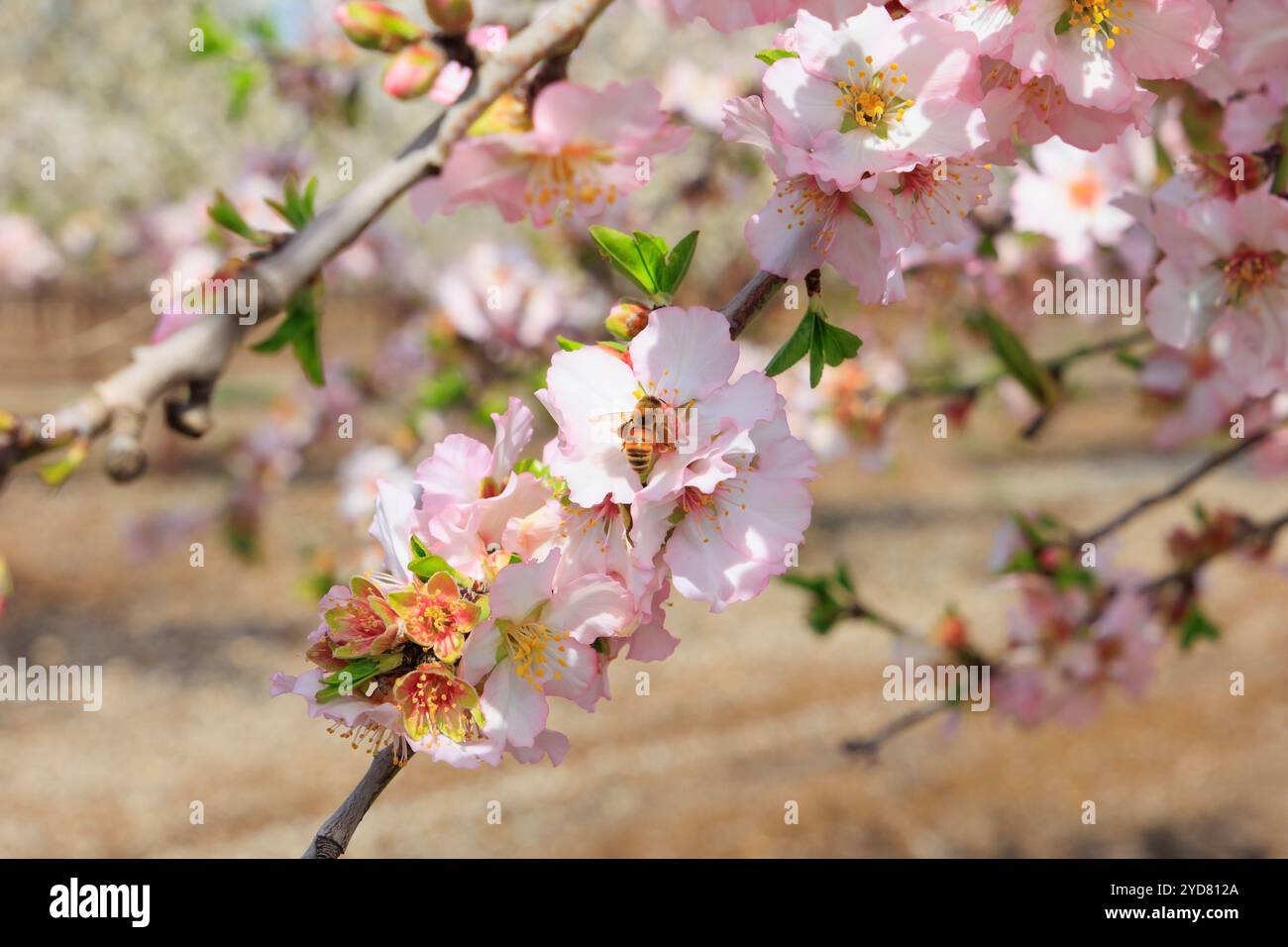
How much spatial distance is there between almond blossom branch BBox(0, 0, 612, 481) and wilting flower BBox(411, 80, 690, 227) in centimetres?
10

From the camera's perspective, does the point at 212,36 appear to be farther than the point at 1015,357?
Yes

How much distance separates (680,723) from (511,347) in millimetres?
3022

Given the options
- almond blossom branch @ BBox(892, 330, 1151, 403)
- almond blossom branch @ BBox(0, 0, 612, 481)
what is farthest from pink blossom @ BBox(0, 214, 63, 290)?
almond blossom branch @ BBox(0, 0, 612, 481)

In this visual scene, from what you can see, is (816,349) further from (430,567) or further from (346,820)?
(346,820)

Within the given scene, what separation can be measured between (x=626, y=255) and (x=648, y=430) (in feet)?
0.50

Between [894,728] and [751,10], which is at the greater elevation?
[751,10]

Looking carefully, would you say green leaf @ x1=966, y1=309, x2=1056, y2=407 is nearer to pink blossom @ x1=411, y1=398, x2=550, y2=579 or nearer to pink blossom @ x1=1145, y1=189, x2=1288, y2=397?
pink blossom @ x1=1145, y1=189, x2=1288, y2=397

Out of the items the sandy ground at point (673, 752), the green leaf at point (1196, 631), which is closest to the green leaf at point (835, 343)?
the green leaf at point (1196, 631)

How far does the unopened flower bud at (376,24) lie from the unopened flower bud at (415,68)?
2 centimetres

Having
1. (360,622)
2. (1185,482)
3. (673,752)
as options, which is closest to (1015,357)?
(1185,482)

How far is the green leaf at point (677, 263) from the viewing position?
856 mm

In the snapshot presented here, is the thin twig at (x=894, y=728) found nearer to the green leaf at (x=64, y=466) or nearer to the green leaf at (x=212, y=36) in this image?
the green leaf at (x=64, y=466)

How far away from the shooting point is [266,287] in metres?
0.79

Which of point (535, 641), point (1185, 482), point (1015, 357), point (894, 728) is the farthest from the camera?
point (894, 728)
